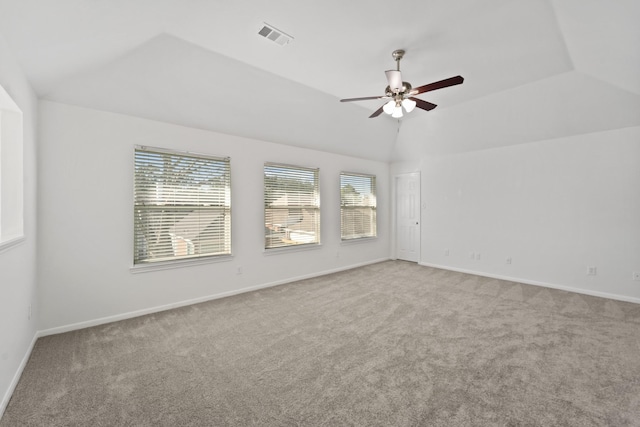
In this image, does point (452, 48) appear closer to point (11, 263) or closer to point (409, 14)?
point (409, 14)

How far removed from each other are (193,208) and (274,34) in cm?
241

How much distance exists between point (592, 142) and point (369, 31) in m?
3.98

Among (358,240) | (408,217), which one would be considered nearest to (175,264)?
(358,240)

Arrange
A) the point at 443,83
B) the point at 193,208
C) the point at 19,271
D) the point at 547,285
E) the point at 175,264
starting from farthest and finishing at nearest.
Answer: the point at 547,285 < the point at 193,208 < the point at 175,264 < the point at 443,83 < the point at 19,271

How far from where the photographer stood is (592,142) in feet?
13.6

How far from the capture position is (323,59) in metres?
3.11

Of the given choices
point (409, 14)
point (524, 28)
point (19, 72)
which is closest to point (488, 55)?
point (524, 28)

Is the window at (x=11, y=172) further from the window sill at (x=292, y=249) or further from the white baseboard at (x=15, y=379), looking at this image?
the window sill at (x=292, y=249)

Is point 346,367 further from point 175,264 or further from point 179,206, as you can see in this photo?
point 179,206

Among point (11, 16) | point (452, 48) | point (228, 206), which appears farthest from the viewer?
point (228, 206)

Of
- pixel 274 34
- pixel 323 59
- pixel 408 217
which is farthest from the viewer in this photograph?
pixel 408 217

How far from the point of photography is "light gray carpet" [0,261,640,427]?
1.76 m

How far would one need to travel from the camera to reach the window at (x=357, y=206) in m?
5.86

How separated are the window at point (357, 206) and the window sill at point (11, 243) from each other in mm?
4557
